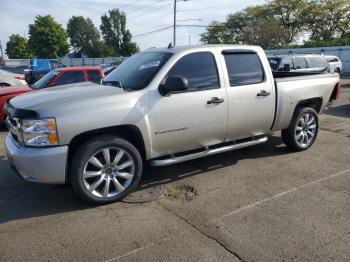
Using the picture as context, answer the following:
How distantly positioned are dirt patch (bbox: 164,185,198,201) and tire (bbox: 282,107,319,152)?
Answer: 229cm

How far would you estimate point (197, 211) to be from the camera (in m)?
3.92

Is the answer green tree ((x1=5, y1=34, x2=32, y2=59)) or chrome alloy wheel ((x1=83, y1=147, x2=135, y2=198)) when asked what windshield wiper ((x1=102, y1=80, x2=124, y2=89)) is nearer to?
chrome alloy wheel ((x1=83, y1=147, x2=135, y2=198))

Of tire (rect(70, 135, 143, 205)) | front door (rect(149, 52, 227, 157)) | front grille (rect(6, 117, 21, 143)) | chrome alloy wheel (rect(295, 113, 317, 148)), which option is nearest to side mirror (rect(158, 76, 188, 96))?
front door (rect(149, 52, 227, 157))

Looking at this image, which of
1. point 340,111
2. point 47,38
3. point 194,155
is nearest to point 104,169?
point 194,155

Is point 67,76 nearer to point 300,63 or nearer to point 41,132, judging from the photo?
point 41,132

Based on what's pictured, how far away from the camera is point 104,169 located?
409 cm

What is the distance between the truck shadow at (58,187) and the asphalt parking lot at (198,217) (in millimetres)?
13

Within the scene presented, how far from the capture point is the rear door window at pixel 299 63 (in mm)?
14844

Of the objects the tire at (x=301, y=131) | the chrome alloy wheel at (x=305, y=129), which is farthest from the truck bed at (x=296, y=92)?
the chrome alloy wheel at (x=305, y=129)

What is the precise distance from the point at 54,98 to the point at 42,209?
4.29 ft

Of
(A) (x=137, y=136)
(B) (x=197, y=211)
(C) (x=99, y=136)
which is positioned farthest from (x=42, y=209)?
(B) (x=197, y=211)

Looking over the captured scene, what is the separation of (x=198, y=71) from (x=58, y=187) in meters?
2.45

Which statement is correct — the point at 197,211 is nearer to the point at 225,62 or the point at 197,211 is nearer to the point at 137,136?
the point at 137,136

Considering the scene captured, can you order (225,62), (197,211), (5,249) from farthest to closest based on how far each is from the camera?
1. (225,62)
2. (197,211)
3. (5,249)
